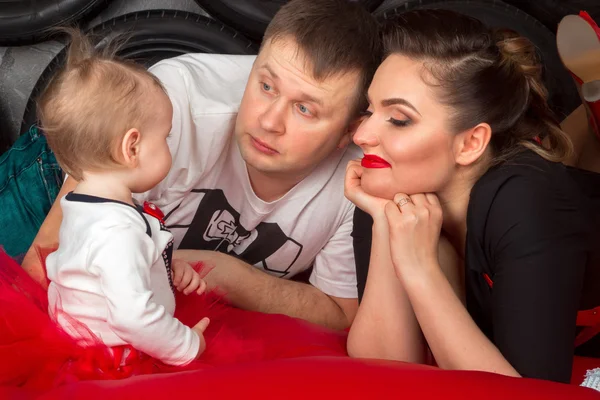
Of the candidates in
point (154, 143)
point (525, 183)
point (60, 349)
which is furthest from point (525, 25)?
point (60, 349)

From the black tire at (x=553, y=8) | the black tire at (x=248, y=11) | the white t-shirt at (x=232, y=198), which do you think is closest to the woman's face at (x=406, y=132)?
the white t-shirt at (x=232, y=198)

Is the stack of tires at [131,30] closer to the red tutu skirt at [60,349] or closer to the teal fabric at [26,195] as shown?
the teal fabric at [26,195]

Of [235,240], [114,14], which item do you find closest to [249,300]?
[235,240]

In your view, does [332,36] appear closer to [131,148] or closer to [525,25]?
[131,148]

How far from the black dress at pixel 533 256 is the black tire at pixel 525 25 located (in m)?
0.67

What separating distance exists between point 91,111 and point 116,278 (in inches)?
10.6

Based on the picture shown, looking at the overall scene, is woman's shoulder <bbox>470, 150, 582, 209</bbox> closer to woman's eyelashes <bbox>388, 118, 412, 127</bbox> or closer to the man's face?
woman's eyelashes <bbox>388, 118, 412, 127</bbox>

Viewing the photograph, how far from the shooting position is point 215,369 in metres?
1.07

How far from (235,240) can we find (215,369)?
0.68 m

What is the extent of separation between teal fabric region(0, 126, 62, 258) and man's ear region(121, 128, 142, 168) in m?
0.55

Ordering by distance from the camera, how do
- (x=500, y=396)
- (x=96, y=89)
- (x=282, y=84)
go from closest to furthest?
1. (x=500, y=396)
2. (x=96, y=89)
3. (x=282, y=84)

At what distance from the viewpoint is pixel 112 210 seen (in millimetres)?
1111

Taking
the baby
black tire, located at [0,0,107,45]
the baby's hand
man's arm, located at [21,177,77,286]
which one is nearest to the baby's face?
the baby

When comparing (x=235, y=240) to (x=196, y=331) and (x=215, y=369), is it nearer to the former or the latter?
(x=196, y=331)
